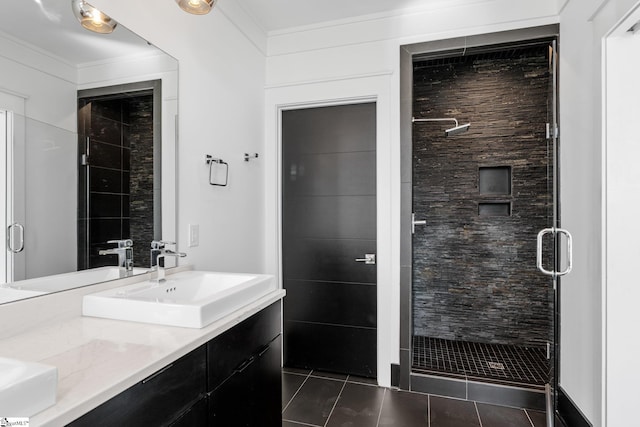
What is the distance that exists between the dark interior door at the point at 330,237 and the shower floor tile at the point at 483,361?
0.55 metres

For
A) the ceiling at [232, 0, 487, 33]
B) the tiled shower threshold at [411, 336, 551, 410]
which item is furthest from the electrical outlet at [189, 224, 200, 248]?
the tiled shower threshold at [411, 336, 551, 410]

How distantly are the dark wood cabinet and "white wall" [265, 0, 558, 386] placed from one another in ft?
3.56

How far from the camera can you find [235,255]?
240 centimetres

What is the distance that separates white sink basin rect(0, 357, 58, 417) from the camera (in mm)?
621

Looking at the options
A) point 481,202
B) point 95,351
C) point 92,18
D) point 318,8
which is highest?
point 318,8

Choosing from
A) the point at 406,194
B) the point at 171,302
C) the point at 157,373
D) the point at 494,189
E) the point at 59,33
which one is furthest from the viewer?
the point at 494,189

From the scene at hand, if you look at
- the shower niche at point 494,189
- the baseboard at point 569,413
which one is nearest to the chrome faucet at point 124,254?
the baseboard at point 569,413

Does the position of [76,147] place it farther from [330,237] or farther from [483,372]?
[483,372]

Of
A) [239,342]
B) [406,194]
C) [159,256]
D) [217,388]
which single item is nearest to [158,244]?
[159,256]

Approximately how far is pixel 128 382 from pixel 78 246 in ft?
2.56

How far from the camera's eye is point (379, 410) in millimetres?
2215

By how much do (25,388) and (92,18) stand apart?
143 cm

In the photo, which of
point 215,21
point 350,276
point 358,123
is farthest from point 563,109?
point 215,21
